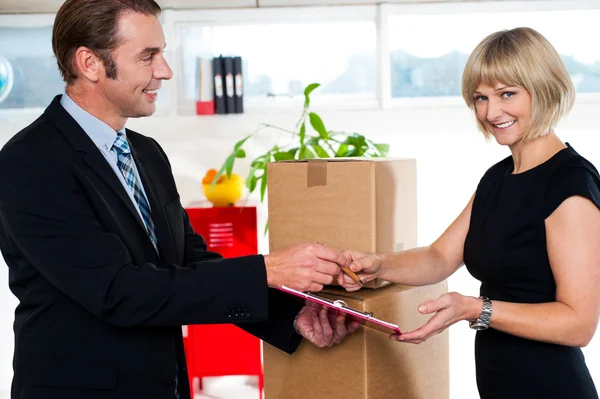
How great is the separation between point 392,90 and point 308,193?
2475 mm

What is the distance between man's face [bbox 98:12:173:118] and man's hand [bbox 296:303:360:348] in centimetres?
65

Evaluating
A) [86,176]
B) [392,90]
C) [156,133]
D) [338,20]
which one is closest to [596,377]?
[392,90]

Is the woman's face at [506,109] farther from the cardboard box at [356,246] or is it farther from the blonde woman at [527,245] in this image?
the cardboard box at [356,246]

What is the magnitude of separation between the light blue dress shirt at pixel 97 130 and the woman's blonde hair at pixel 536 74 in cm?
86

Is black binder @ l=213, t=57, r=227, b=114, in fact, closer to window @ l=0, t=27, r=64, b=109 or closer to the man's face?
window @ l=0, t=27, r=64, b=109

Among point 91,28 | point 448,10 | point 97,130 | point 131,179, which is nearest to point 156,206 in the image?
point 131,179

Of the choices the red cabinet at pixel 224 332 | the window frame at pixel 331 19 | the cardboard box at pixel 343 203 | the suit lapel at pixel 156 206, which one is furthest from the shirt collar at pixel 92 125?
the window frame at pixel 331 19

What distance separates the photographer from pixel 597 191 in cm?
146

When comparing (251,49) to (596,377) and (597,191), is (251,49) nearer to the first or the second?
(596,377)

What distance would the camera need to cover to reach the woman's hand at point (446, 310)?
4.78ft

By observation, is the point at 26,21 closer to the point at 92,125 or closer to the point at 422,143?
the point at 422,143

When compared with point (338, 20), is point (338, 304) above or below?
below

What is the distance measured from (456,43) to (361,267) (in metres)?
2.75

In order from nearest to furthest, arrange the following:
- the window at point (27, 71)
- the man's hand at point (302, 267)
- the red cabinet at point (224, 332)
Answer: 1. the man's hand at point (302, 267)
2. the red cabinet at point (224, 332)
3. the window at point (27, 71)
